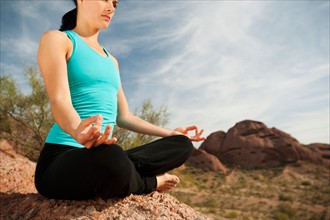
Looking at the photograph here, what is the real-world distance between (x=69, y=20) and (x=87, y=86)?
2.39 feet

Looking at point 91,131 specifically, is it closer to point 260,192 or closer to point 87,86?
point 87,86

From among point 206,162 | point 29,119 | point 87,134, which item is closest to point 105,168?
point 87,134

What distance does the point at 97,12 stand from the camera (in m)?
2.21

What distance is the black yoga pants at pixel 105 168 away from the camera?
160 cm

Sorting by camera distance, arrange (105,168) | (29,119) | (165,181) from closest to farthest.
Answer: (105,168)
(165,181)
(29,119)

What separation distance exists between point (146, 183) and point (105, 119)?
49 cm

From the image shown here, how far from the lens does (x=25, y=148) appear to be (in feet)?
35.9

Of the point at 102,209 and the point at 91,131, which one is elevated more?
the point at 91,131

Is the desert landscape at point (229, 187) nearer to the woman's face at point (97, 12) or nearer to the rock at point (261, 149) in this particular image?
the rock at point (261, 149)

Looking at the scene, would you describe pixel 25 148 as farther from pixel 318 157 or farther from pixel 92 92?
pixel 318 157

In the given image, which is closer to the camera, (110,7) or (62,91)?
(62,91)

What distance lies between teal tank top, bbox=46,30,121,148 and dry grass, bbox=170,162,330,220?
10.7 m

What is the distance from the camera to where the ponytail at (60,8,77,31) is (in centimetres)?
234

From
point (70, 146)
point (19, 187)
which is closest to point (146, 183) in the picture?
point (70, 146)
